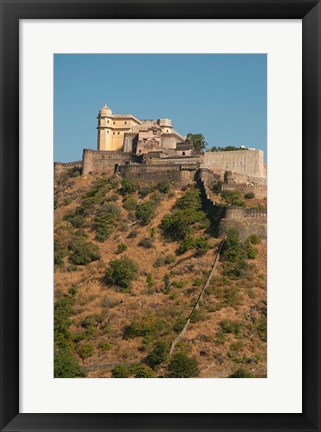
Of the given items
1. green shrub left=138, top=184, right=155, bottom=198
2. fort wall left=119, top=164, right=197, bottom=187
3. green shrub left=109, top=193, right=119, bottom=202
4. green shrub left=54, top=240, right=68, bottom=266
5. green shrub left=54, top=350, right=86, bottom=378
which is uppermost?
fort wall left=119, top=164, right=197, bottom=187

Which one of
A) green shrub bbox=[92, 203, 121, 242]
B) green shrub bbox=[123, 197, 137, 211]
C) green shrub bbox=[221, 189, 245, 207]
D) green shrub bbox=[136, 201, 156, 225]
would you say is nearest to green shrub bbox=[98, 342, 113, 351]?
green shrub bbox=[92, 203, 121, 242]

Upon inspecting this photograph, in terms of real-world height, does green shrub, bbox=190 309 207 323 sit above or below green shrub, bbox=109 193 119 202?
below

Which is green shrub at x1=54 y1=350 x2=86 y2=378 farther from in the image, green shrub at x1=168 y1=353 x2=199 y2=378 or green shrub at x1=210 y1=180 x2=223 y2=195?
green shrub at x1=210 y1=180 x2=223 y2=195

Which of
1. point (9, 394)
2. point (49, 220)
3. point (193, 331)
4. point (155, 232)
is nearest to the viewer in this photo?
point (9, 394)

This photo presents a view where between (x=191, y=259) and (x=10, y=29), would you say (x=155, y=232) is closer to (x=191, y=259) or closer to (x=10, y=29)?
(x=191, y=259)

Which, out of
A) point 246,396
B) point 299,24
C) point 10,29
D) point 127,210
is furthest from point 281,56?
point 127,210

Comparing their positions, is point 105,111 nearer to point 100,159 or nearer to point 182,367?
point 100,159

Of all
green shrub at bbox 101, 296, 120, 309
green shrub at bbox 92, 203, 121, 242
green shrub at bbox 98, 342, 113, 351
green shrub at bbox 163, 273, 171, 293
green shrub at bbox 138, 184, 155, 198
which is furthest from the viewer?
green shrub at bbox 138, 184, 155, 198
